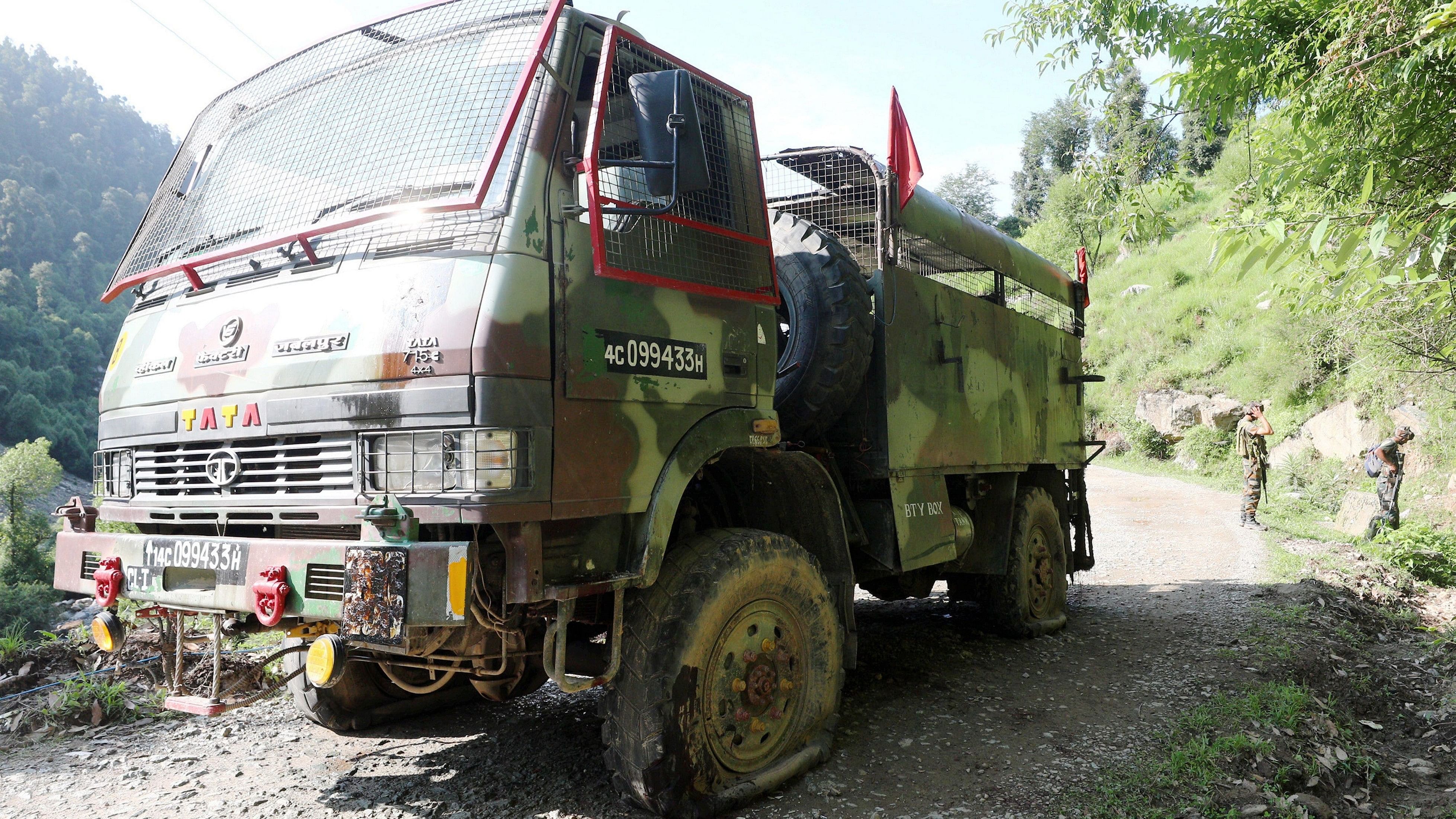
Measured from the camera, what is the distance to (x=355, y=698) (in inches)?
174

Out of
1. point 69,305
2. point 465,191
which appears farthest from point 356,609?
point 69,305

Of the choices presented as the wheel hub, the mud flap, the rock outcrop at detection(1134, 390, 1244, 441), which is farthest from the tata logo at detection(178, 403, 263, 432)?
A: the rock outcrop at detection(1134, 390, 1244, 441)

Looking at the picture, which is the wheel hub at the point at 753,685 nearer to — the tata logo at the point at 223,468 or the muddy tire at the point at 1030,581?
the tata logo at the point at 223,468

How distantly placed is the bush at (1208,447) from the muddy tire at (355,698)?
2156 centimetres

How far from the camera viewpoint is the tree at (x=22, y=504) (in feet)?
78.7

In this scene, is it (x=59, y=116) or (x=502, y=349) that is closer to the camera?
(x=502, y=349)

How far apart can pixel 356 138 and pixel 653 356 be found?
4.59ft

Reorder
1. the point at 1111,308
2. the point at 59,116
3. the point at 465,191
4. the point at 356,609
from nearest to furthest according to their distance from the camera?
the point at 356,609 < the point at 465,191 < the point at 1111,308 < the point at 59,116

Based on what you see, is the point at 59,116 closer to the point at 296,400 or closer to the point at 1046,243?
the point at 1046,243

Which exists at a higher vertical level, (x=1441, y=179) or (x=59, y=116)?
(x=59, y=116)

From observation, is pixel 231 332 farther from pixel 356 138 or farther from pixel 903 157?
pixel 903 157

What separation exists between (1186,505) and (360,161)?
15.6 metres

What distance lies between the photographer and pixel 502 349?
112 inches

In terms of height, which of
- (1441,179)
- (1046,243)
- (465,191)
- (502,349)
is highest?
(1046,243)
